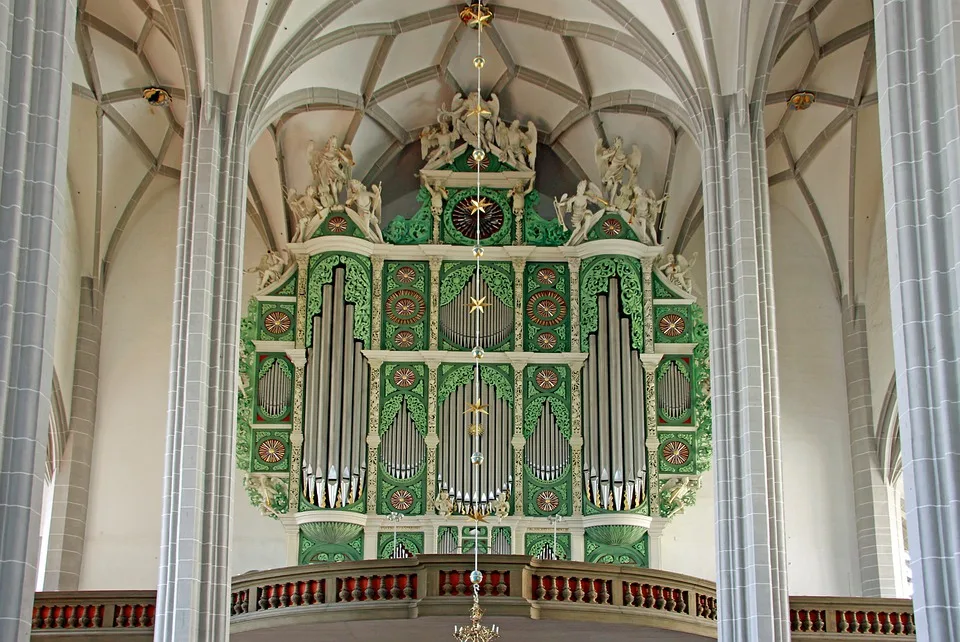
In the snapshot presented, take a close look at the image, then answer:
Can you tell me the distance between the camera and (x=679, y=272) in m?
25.5

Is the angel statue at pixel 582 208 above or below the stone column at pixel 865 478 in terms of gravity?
above

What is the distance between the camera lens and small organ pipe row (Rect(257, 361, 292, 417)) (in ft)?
80.6

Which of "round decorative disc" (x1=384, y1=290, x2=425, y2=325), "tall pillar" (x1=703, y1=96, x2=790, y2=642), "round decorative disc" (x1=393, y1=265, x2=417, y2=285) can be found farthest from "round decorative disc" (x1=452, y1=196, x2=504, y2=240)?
"tall pillar" (x1=703, y1=96, x2=790, y2=642)

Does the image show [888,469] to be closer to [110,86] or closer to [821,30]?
[821,30]

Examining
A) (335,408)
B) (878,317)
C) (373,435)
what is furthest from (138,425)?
(878,317)

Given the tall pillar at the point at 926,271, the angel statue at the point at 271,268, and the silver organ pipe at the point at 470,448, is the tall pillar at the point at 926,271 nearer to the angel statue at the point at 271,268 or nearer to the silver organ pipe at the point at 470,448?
the silver organ pipe at the point at 470,448

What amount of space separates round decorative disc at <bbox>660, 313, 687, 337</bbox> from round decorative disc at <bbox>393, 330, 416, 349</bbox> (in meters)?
4.09

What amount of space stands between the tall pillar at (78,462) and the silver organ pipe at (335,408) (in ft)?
13.9

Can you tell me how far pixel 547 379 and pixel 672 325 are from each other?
2.24 metres

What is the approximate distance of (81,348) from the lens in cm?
2639

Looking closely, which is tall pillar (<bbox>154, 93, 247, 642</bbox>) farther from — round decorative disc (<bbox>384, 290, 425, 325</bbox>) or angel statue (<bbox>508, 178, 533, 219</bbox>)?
angel statue (<bbox>508, 178, 533, 219</bbox>)

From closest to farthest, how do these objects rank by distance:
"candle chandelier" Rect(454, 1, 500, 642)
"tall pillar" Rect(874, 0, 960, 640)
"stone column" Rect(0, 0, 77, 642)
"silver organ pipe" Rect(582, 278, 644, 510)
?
"stone column" Rect(0, 0, 77, 642)
"tall pillar" Rect(874, 0, 960, 640)
"candle chandelier" Rect(454, 1, 500, 642)
"silver organ pipe" Rect(582, 278, 644, 510)

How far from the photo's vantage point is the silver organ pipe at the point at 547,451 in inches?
961

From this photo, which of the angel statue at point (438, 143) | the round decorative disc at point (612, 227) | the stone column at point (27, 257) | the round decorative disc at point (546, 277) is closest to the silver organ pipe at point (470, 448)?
the round decorative disc at point (546, 277)
